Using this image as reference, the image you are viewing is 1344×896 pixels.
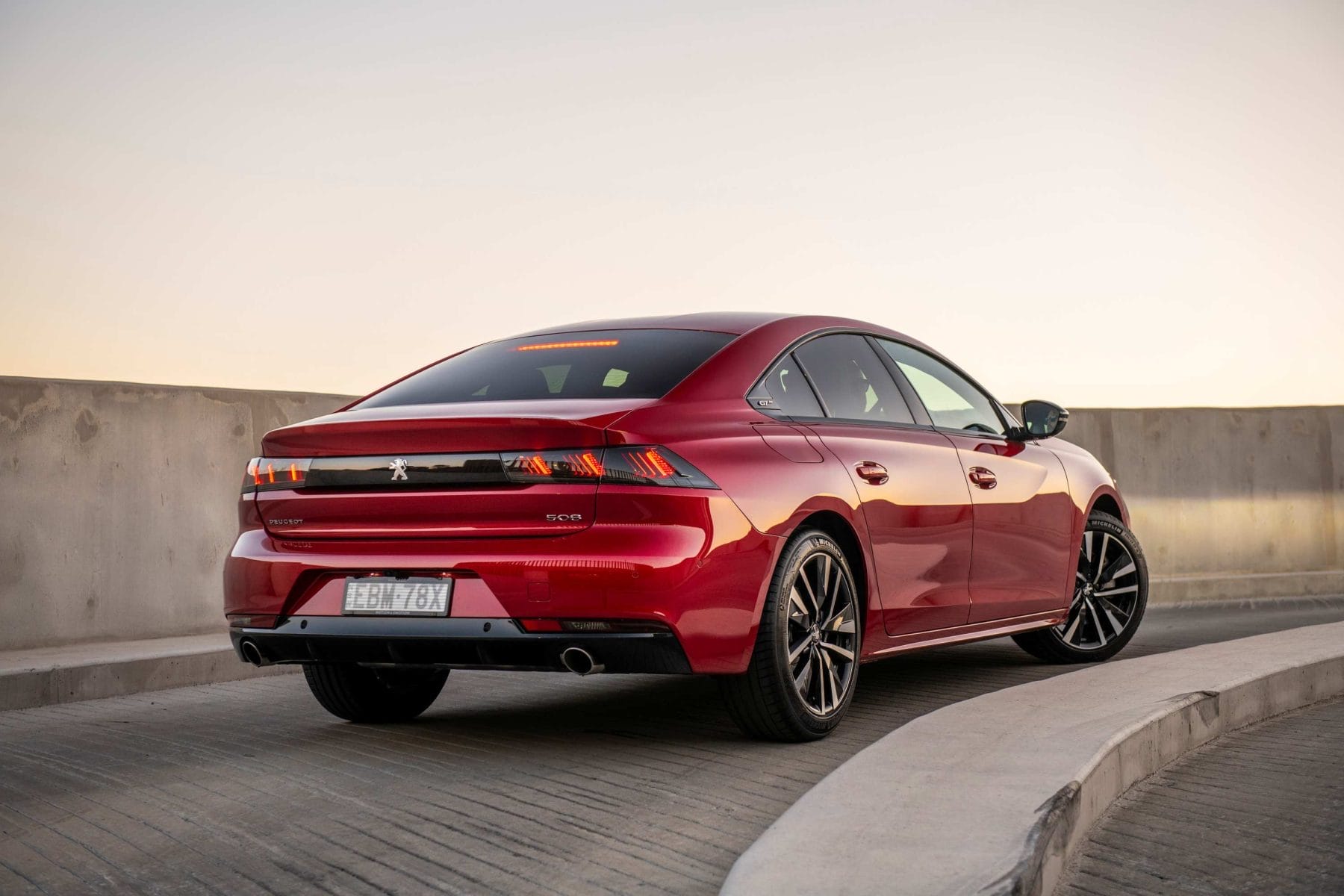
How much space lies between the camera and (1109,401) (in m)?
16.1

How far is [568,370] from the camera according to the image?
5602 mm

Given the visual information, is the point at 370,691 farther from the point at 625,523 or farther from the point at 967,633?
the point at 967,633

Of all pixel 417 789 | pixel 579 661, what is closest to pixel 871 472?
pixel 579 661

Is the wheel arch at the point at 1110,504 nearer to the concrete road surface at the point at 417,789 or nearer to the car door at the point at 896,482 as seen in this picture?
the concrete road surface at the point at 417,789

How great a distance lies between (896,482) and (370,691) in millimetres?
2289

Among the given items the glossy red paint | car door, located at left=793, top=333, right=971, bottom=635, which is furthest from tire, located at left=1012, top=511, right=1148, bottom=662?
the glossy red paint

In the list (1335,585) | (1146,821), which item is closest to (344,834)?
(1146,821)

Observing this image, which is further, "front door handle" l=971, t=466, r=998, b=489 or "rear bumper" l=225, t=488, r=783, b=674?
"front door handle" l=971, t=466, r=998, b=489

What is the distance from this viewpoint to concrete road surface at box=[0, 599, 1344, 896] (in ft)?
12.4

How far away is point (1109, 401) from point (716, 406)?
38.5ft

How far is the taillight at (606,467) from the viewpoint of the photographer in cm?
483

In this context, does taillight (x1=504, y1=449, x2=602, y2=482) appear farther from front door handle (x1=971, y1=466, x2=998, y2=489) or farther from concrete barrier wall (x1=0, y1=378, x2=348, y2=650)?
concrete barrier wall (x1=0, y1=378, x2=348, y2=650)

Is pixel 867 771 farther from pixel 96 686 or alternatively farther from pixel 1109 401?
pixel 1109 401

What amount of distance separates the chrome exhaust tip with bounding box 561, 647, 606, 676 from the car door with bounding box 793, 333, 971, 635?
4.36 ft
